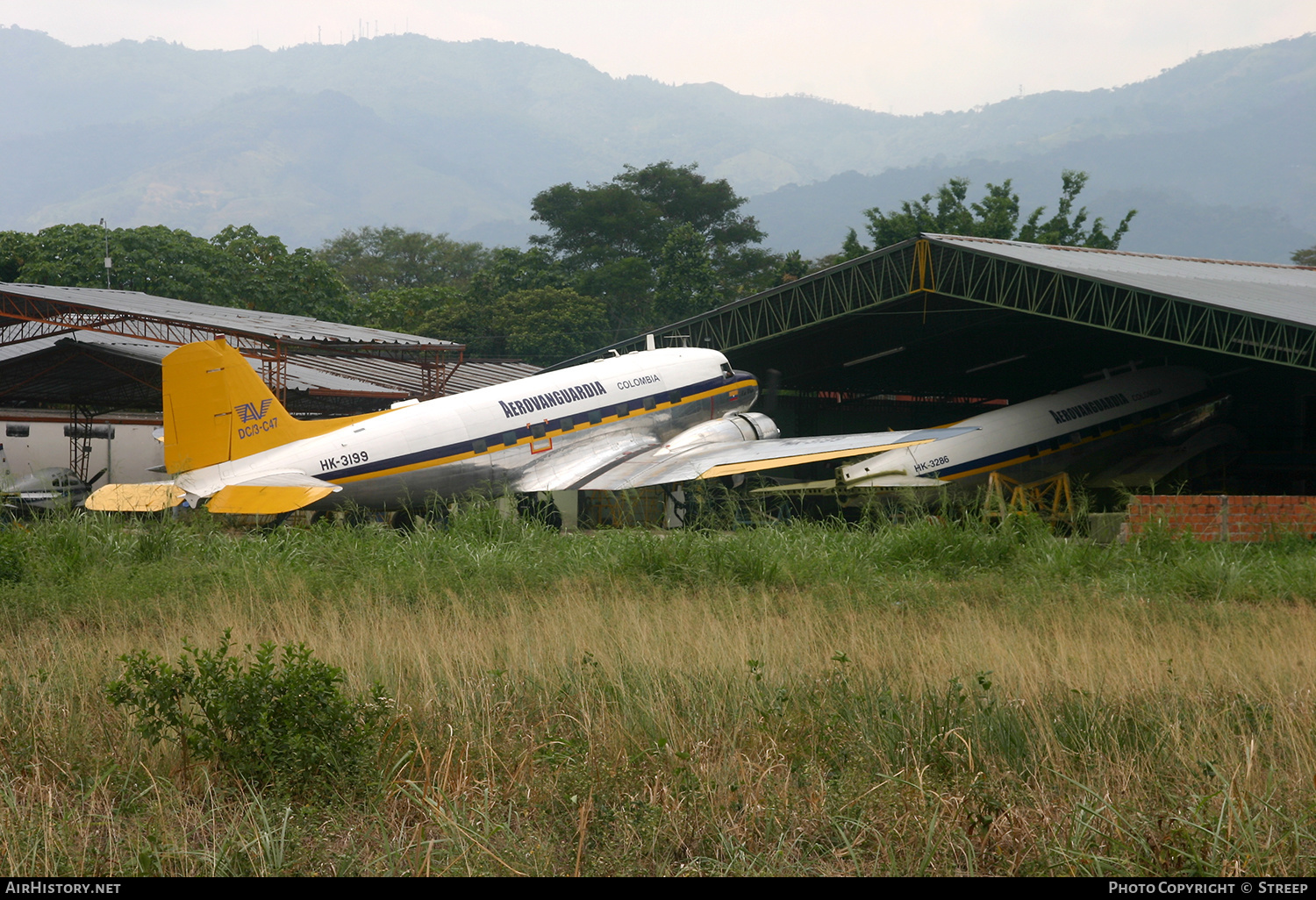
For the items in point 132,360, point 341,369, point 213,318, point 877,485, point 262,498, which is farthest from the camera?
point 341,369

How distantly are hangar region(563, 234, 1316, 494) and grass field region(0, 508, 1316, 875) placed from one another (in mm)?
10652

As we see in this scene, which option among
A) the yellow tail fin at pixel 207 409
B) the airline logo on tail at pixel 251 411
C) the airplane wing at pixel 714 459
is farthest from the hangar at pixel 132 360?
the airplane wing at pixel 714 459

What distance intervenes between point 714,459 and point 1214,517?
10314mm

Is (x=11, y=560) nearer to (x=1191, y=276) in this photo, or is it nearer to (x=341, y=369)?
(x=1191, y=276)

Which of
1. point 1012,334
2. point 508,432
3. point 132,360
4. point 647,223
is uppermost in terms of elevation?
point 647,223

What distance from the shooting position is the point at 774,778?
5.00 metres

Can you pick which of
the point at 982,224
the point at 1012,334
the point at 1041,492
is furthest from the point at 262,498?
the point at 982,224

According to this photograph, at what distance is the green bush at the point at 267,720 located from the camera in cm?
523

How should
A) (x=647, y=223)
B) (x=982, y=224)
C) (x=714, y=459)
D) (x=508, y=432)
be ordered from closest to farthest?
(x=508, y=432)
(x=714, y=459)
(x=982, y=224)
(x=647, y=223)

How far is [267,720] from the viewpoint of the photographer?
5.38 m

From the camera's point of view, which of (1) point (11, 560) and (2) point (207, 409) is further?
(2) point (207, 409)

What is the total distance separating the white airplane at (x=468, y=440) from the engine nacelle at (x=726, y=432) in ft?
0.13

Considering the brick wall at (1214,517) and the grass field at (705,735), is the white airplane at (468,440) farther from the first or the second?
the grass field at (705,735)
